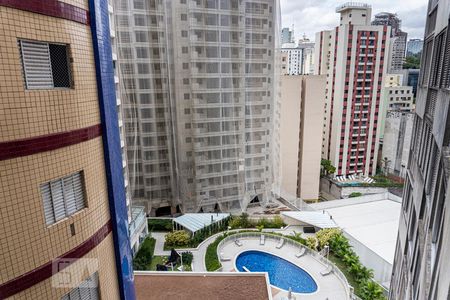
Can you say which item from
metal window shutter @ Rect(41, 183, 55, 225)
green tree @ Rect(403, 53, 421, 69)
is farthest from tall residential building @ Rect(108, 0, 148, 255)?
green tree @ Rect(403, 53, 421, 69)

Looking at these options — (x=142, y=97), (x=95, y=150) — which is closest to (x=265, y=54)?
(x=142, y=97)

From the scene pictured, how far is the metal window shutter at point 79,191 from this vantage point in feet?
12.8

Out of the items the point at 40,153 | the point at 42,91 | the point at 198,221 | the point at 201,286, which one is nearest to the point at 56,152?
the point at 40,153

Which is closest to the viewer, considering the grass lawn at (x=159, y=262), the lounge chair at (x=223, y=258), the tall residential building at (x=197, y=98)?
the grass lawn at (x=159, y=262)

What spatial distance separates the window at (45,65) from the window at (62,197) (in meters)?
1.15

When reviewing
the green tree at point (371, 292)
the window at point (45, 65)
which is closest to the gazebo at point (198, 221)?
the green tree at point (371, 292)

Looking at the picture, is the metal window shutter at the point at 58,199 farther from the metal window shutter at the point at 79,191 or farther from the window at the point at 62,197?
the metal window shutter at the point at 79,191

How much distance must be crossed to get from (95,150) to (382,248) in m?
17.0

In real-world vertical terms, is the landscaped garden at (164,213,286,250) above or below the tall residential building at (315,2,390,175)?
below

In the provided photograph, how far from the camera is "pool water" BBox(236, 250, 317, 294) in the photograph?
47.0ft

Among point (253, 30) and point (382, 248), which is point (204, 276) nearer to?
point (382, 248)

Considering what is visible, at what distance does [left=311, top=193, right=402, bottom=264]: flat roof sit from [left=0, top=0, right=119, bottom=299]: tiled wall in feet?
50.5

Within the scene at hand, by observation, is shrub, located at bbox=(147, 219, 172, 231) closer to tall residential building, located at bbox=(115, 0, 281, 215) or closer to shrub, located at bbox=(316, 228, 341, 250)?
tall residential building, located at bbox=(115, 0, 281, 215)

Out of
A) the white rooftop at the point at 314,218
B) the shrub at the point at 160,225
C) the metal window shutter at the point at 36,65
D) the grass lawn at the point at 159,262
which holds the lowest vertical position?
the grass lawn at the point at 159,262
